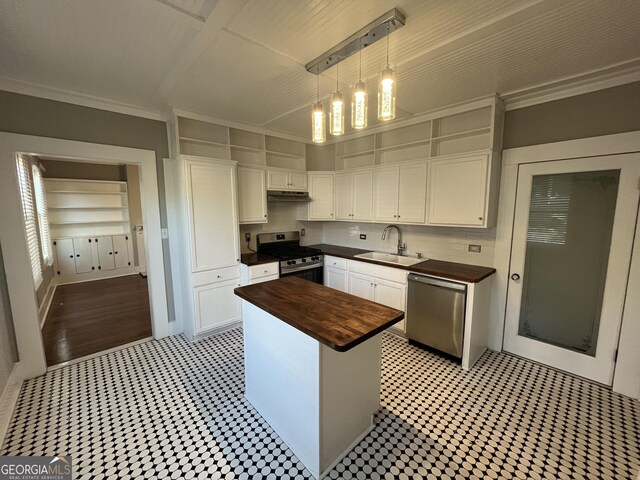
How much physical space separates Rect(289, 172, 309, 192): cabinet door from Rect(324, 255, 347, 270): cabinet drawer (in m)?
1.15

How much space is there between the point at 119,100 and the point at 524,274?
4543 millimetres

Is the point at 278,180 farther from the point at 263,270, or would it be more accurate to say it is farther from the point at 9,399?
the point at 9,399

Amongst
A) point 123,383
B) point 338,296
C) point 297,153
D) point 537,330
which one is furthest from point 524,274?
point 123,383

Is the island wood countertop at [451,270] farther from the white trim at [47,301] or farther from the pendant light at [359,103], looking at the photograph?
the white trim at [47,301]

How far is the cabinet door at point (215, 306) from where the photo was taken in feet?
10.2

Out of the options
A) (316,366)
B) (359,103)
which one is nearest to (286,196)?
(359,103)

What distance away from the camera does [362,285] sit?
3.49 m

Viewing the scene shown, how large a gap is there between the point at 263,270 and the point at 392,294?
1.67 metres

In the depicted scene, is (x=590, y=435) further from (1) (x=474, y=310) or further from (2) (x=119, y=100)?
(2) (x=119, y=100)

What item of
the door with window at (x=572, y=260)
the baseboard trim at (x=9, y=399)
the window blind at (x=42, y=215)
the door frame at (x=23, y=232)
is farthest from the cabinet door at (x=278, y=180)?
the window blind at (x=42, y=215)

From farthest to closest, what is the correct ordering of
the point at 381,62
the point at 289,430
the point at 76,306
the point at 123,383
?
the point at 76,306 < the point at 123,383 < the point at 381,62 < the point at 289,430

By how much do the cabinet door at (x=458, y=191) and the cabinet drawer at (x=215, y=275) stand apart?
8.29 ft

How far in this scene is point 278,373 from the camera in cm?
178

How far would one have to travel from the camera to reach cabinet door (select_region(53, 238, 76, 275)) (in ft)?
17.4
